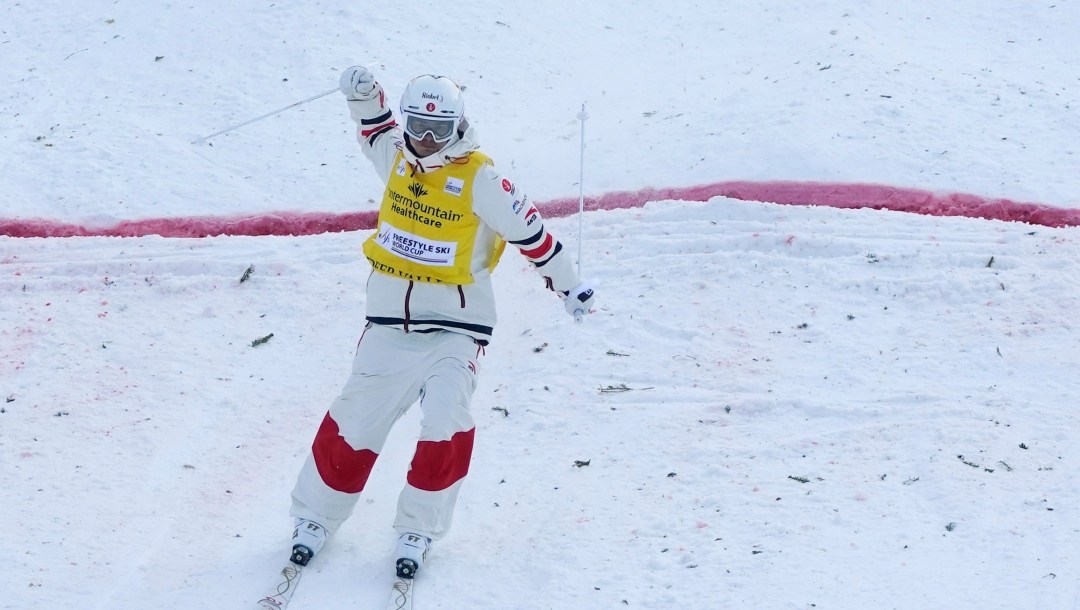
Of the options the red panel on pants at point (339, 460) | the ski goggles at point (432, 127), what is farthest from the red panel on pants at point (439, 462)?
the ski goggles at point (432, 127)

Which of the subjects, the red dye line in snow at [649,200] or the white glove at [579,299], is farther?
the red dye line in snow at [649,200]

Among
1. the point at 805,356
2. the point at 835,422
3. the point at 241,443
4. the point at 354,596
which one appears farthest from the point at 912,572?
the point at 241,443

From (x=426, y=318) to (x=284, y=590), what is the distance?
1.28 m

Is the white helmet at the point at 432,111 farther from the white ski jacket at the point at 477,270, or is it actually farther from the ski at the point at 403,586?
the ski at the point at 403,586

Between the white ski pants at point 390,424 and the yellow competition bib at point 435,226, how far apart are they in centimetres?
29

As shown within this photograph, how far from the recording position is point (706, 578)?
17.1 ft

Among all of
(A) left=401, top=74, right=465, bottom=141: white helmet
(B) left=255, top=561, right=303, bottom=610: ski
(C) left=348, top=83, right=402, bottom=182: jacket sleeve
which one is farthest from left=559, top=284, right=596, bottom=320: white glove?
(B) left=255, top=561, right=303, bottom=610: ski

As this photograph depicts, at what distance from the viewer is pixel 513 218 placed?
5.40 metres

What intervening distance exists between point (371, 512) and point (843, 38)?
20.1ft

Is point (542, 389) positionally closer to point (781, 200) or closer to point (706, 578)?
point (706, 578)

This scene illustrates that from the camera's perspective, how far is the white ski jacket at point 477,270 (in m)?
5.41

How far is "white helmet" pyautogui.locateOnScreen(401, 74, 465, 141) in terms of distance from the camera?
5.34m

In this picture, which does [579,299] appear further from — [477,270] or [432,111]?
[432,111]

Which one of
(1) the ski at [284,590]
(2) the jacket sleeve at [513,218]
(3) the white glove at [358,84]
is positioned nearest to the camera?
(1) the ski at [284,590]
